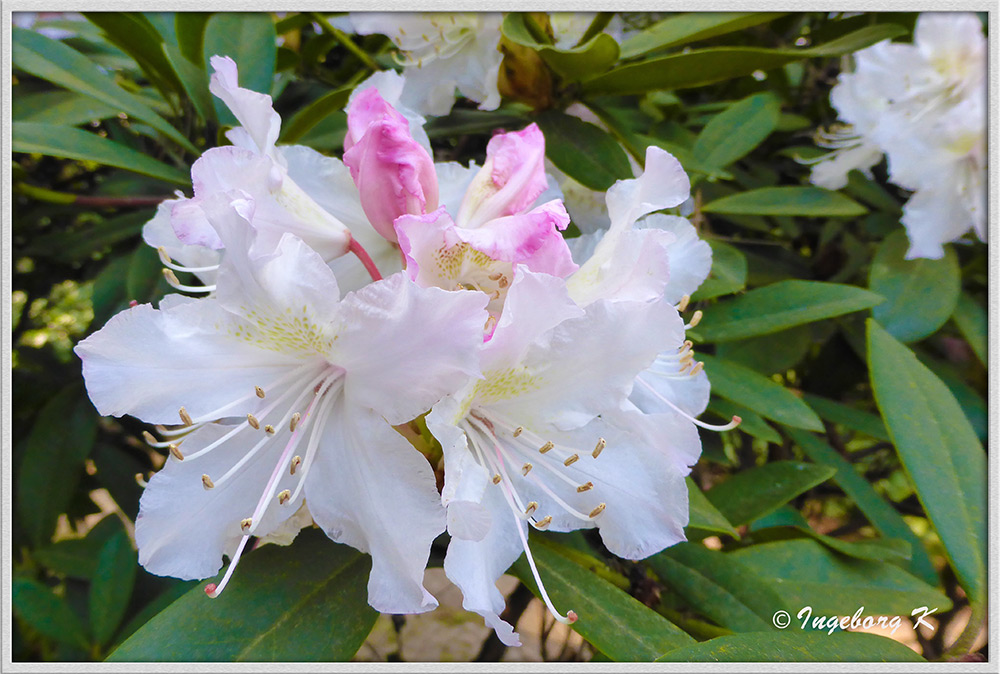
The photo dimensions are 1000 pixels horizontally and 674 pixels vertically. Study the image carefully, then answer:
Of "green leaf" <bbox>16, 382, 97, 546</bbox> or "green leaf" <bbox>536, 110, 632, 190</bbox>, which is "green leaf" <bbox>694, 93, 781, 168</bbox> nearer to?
"green leaf" <bbox>536, 110, 632, 190</bbox>

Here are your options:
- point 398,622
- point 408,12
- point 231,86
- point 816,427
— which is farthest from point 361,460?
point 398,622

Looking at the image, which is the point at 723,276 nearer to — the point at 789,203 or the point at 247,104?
the point at 789,203

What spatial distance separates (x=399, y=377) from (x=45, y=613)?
1.01m

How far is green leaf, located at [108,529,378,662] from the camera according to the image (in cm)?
51

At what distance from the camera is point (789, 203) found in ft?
3.17

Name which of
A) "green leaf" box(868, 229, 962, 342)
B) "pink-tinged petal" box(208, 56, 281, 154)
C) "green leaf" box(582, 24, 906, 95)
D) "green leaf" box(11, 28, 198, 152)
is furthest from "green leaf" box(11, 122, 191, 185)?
"green leaf" box(868, 229, 962, 342)

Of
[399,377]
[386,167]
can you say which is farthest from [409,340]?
[386,167]

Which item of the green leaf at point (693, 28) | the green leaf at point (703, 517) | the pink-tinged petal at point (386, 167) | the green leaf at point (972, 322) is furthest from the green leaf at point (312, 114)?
the green leaf at point (972, 322)

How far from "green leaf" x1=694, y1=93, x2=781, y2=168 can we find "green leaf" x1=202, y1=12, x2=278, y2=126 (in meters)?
0.61

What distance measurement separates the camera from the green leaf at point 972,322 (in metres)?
1.12

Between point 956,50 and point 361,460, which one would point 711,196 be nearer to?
point 956,50

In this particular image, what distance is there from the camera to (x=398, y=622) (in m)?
1.23

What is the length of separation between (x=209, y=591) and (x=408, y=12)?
730 mm

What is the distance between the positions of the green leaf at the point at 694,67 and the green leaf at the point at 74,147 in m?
0.54
